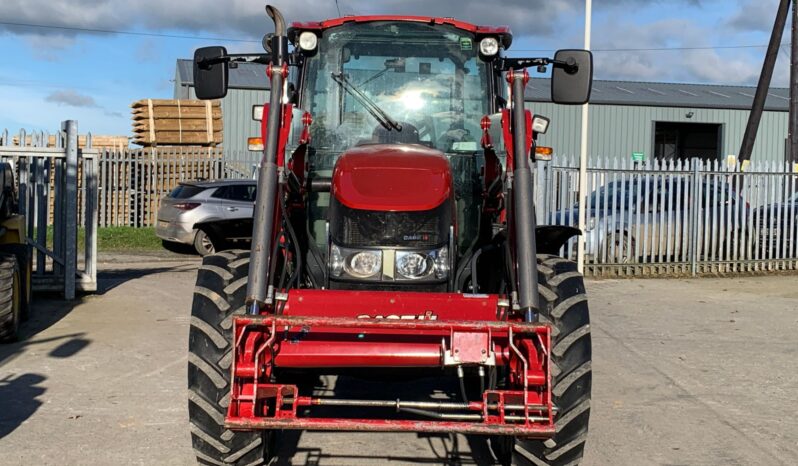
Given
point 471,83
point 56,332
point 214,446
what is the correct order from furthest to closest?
point 56,332 → point 471,83 → point 214,446

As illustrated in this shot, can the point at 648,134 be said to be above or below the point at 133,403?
above

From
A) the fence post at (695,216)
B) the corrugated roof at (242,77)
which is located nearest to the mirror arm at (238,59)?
the fence post at (695,216)

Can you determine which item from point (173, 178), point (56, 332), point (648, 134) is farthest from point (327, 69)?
point (648, 134)

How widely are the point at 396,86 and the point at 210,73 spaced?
3.99 ft

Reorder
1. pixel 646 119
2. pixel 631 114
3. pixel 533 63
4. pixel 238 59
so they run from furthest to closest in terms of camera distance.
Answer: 1. pixel 646 119
2. pixel 631 114
3. pixel 533 63
4. pixel 238 59

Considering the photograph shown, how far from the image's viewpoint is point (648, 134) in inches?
1508

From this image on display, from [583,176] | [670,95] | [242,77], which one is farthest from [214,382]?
[670,95]

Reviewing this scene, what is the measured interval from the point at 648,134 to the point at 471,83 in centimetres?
3329

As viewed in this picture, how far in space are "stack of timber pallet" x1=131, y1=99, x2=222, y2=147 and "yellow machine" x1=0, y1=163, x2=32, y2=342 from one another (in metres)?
14.2

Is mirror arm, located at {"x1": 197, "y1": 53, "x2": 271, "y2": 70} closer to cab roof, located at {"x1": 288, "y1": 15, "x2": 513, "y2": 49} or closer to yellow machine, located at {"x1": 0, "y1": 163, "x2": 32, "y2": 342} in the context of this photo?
A: cab roof, located at {"x1": 288, "y1": 15, "x2": 513, "y2": 49}

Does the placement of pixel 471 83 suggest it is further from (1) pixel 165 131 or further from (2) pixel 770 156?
(2) pixel 770 156

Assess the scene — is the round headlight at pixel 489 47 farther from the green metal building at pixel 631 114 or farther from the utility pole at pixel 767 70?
the green metal building at pixel 631 114

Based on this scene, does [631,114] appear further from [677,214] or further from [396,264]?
[396,264]

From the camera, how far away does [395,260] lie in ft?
17.6
